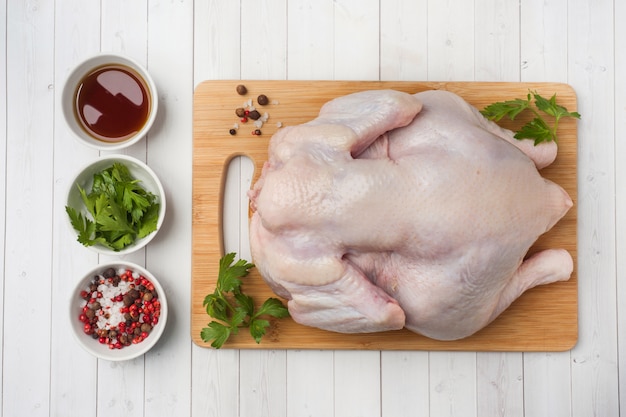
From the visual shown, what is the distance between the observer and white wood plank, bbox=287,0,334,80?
1.71 metres

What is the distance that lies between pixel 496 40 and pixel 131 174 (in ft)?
4.25

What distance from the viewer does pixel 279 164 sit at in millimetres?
1399

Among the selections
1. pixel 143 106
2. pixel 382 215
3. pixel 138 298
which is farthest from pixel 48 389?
pixel 382 215

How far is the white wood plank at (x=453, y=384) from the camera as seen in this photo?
1.70 m

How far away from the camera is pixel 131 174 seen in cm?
167

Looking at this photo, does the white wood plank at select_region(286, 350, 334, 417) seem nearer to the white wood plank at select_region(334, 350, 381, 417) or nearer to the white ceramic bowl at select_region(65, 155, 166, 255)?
the white wood plank at select_region(334, 350, 381, 417)

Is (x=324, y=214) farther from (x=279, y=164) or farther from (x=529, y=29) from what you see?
(x=529, y=29)

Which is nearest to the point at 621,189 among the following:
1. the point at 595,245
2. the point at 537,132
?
the point at 595,245

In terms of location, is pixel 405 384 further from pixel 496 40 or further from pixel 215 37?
pixel 215 37

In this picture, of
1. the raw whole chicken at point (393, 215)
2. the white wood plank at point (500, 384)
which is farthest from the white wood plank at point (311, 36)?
the white wood plank at point (500, 384)

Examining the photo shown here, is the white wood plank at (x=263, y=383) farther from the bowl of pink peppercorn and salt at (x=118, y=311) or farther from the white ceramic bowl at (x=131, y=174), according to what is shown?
the white ceramic bowl at (x=131, y=174)

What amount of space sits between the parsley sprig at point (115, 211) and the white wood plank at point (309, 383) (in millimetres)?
648

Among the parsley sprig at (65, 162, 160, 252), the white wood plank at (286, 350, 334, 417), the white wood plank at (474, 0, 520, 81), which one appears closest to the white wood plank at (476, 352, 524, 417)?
the white wood plank at (286, 350, 334, 417)

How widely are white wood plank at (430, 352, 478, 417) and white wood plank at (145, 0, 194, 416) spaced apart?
83 centimetres
